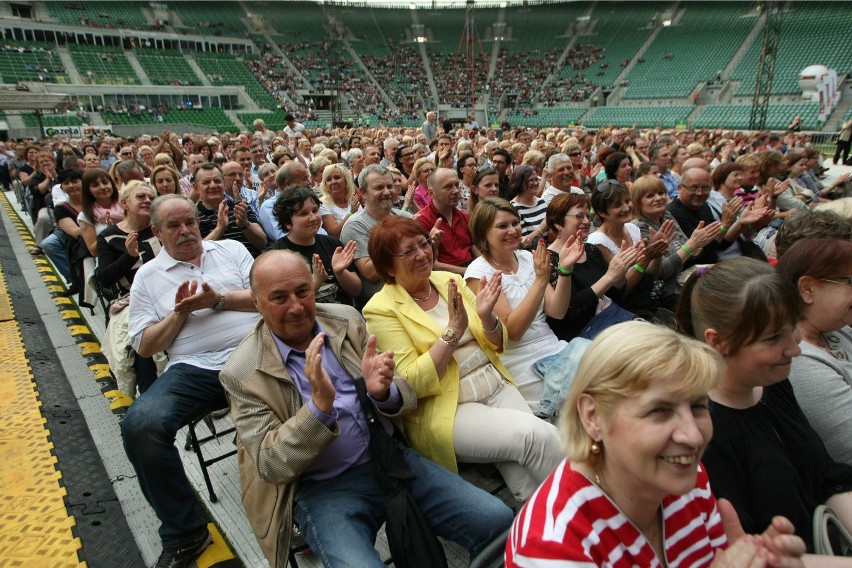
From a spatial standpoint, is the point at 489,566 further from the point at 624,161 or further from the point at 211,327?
the point at 624,161

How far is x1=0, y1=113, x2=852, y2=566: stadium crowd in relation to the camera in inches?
46.2

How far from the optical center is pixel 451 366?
2.27 m

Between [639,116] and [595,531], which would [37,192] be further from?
[639,116]

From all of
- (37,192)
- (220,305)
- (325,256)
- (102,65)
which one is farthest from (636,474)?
(102,65)

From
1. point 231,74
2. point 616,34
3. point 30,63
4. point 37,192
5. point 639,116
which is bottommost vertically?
point 37,192

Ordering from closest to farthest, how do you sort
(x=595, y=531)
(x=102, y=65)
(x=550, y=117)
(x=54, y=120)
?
(x=595, y=531)
(x=54, y=120)
(x=102, y=65)
(x=550, y=117)

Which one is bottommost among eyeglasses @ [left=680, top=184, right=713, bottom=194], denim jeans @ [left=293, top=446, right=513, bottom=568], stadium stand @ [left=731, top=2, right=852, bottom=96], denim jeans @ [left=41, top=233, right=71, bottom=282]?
denim jeans @ [left=41, top=233, right=71, bottom=282]

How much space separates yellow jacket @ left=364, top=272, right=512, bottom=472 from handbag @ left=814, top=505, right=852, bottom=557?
1.10 metres

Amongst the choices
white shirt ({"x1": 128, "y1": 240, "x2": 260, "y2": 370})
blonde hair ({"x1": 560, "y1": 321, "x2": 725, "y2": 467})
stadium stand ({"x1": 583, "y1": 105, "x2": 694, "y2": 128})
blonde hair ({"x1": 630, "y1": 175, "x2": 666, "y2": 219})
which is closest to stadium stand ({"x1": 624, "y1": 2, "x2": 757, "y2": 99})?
stadium stand ({"x1": 583, "y1": 105, "x2": 694, "y2": 128})

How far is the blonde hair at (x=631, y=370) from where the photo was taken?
1147mm

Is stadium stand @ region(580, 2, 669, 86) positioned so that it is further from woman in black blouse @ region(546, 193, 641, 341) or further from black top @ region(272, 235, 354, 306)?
black top @ region(272, 235, 354, 306)

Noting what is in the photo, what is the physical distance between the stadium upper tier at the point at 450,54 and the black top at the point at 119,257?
26870mm

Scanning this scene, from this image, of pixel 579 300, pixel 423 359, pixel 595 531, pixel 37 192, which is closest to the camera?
pixel 595 531

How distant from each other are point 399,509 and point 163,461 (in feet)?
3.71
